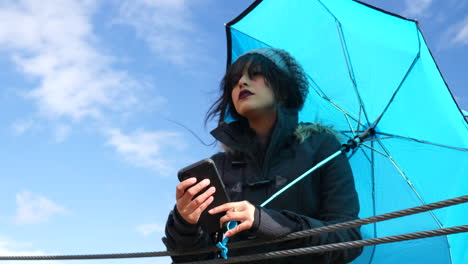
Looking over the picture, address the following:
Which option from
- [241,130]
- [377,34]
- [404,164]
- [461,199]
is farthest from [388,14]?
[461,199]

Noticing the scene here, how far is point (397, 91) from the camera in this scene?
3012 mm

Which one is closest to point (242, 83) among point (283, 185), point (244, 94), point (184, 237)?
point (244, 94)

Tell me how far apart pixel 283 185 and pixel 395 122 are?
3.58 feet

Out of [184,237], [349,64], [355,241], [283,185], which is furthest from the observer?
[349,64]

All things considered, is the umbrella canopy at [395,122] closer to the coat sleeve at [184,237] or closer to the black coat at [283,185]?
the black coat at [283,185]

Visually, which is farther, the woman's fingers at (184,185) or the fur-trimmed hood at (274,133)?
the fur-trimmed hood at (274,133)

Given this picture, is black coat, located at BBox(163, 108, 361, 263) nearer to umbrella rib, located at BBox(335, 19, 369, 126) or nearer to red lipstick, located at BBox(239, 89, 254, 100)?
red lipstick, located at BBox(239, 89, 254, 100)

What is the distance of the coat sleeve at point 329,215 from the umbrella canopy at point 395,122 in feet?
2.06

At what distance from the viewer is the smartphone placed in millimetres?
1987

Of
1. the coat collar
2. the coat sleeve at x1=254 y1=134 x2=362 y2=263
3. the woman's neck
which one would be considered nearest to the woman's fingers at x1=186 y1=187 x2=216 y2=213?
the coat sleeve at x1=254 y1=134 x2=362 y2=263

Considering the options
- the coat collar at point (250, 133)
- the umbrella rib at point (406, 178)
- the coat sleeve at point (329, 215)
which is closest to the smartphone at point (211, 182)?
the coat sleeve at point (329, 215)

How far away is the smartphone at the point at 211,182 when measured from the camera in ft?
6.52

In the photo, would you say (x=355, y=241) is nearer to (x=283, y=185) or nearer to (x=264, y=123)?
(x=283, y=185)

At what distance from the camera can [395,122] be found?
3035 millimetres
